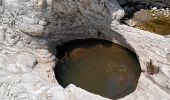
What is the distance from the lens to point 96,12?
1014 cm

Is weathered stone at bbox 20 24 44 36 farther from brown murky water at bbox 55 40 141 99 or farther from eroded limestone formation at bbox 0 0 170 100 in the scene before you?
brown murky water at bbox 55 40 141 99

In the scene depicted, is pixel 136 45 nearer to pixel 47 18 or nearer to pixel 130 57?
pixel 130 57

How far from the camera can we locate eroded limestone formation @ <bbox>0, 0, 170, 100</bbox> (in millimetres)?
8195

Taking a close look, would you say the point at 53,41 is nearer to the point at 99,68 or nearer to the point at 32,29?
the point at 32,29

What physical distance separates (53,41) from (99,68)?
1.51 m

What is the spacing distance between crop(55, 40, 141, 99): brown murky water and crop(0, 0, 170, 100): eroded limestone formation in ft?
0.79

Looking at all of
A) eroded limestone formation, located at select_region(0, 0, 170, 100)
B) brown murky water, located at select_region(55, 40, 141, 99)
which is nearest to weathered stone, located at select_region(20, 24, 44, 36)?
eroded limestone formation, located at select_region(0, 0, 170, 100)

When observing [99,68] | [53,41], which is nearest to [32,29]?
[53,41]

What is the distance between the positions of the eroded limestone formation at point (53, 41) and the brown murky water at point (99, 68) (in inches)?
9.5

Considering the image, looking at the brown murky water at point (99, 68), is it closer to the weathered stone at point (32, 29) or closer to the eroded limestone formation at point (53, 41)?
the eroded limestone formation at point (53, 41)

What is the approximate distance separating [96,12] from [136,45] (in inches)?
56.4

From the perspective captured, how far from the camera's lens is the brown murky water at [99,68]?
9.12 metres

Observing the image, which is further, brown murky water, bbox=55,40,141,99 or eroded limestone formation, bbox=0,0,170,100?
brown murky water, bbox=55,40,141,99

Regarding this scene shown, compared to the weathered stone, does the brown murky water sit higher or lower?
lower
